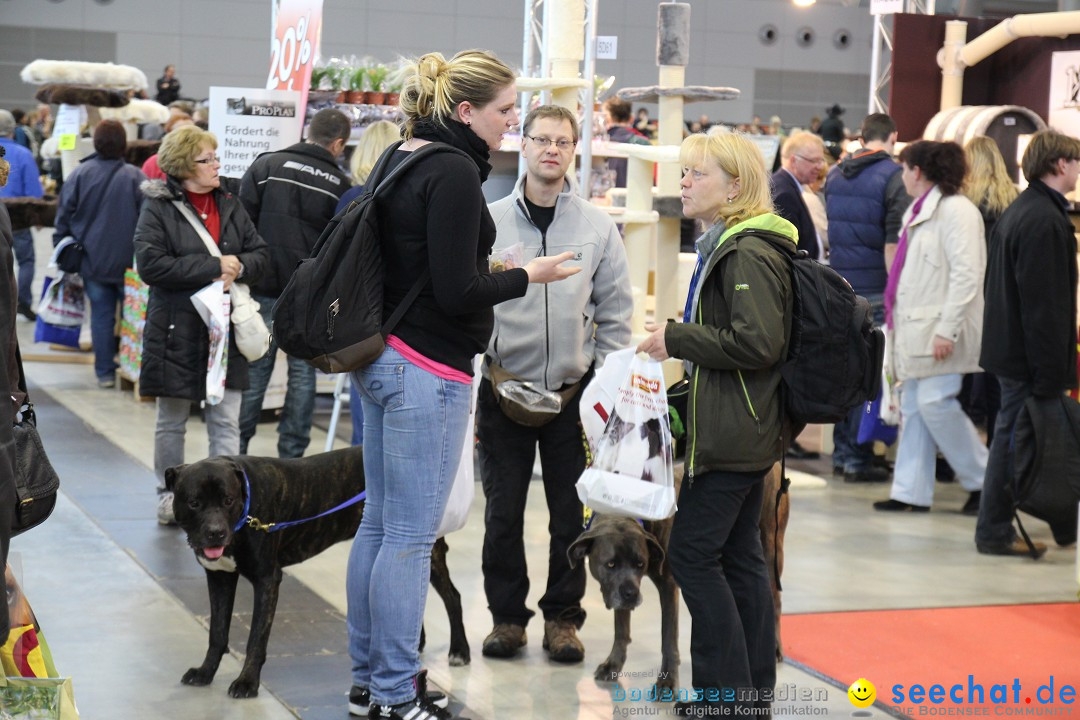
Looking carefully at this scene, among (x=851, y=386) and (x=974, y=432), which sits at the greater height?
(x=851, y=386)

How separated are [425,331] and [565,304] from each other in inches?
35.6

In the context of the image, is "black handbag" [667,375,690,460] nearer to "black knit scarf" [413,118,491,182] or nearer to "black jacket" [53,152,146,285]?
"black knit scarf" [413,118,491,182]

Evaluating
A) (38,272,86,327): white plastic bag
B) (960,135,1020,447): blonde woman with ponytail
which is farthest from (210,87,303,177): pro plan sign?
(960,135,1020,447): blonde woman with ponytail

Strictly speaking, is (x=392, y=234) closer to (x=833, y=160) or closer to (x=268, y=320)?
(x=268, y=320)

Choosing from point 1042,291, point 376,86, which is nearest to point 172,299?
point 376,86

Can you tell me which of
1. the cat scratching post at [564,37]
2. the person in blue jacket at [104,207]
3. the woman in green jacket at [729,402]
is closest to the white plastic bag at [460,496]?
the woman in green jacket at [729,402]

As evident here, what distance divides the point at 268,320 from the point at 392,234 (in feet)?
10.4

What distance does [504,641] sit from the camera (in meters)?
4.02

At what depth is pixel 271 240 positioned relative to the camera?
596cm

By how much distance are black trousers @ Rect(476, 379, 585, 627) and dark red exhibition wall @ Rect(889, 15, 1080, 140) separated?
631 cm

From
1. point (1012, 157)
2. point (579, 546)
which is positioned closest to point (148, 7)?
point (1012, 157)

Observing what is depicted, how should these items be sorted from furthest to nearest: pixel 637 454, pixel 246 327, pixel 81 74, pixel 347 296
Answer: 1. pixel 81 74
2. pixel 246 327
3. pixel 637 454
4. pixel 347 296

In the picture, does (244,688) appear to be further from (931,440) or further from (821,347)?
(931,440)

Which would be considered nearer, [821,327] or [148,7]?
[821,327]
